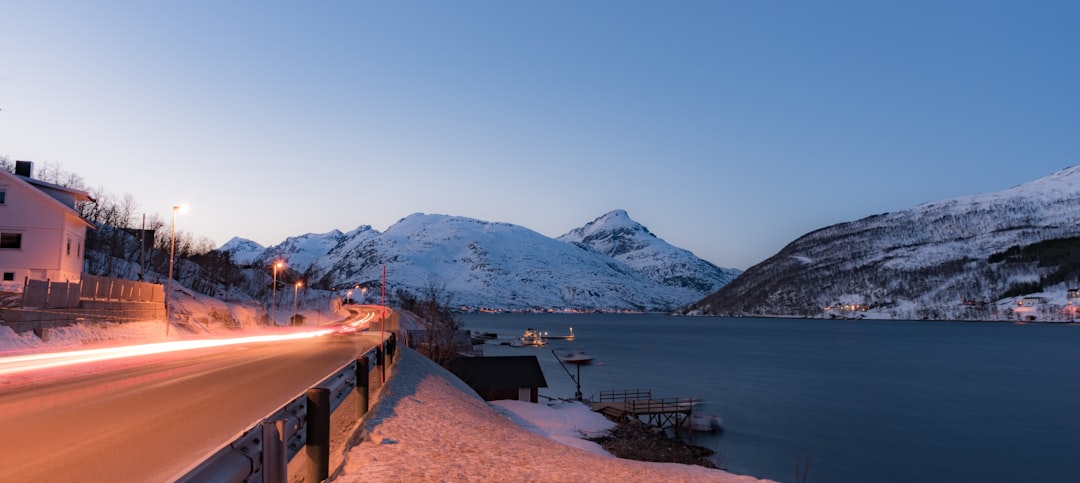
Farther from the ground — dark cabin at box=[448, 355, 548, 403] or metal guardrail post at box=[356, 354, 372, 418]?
metal guardrail post at box=[356, 354, 372, 418]

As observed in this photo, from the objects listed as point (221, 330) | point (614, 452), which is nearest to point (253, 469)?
point (614, 452)

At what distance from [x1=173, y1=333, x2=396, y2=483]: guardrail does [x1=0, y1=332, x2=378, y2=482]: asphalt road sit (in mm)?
1987

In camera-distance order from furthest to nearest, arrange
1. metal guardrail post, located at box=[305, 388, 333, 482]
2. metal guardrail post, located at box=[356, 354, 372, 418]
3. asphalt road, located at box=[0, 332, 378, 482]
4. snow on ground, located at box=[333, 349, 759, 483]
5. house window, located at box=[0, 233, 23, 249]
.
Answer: house window, located at box=[0, 233, 23, 249], metal guardrail post, located at box=[356, 354, 372, 418], snow on ground, located at box=[333, 349, 759, 483], asphalt road, located at box=[0, 332, 378, 482], metal guardrail post, located at box=[305, 388, 333, 482]

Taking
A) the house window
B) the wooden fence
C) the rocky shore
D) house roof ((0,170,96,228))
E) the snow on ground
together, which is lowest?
the rocky shore

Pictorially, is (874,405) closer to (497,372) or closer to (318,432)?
(497,372)

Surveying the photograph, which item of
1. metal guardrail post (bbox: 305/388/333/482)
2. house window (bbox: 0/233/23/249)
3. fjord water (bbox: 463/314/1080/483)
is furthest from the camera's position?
house window (bbox: 0/233/23/249)

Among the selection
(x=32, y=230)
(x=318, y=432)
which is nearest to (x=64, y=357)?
(x=318, y=432)

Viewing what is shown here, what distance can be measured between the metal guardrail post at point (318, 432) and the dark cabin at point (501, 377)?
43.1 m

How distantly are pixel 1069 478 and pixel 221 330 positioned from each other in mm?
62474

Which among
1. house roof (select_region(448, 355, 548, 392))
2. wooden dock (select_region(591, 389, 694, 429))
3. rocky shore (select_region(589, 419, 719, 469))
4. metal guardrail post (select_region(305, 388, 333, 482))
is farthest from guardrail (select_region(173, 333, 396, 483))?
wooden dock (select_region(591, 389, 694, 429))

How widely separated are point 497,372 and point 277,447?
47.9 metres

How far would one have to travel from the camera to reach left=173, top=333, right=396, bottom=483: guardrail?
4027mm

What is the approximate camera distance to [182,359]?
2738cm

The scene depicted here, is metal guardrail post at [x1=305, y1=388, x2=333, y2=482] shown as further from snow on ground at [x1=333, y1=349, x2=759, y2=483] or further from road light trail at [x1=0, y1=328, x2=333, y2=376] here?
road light trail at [x1=0, y1=328, x2=333, y2=376]
